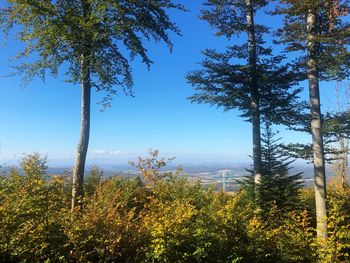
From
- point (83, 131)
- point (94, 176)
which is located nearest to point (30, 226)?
point (83, 131)

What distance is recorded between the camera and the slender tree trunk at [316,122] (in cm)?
1015

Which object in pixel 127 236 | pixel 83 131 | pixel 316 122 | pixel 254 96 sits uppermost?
pixel 254 96

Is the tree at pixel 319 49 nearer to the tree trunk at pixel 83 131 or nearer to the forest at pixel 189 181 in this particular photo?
the forest at pixel 189 181

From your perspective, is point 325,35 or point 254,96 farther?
point 254,96

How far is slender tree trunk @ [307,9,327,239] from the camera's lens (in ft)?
33.3

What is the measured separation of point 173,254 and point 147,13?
7.40m

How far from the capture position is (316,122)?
34.2ft

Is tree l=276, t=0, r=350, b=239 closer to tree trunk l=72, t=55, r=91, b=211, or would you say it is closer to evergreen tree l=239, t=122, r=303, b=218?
evergreen tree l=239, t=122, r=303, b=218

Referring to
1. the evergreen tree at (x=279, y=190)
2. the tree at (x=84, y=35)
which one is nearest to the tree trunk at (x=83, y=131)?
the tree at (x=84, y=35)

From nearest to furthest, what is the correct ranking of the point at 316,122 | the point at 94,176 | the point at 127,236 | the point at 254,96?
1. the point at 127,236
2. the point at 316,122
3. the point at 254,96
4. the point at 94,176

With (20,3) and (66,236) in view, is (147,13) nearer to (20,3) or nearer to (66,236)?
(20,3)

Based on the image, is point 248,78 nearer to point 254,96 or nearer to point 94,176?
point 254,96

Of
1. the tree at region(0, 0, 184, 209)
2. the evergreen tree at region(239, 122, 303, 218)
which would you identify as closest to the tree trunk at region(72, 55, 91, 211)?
the tree at region(0, 0, 184, 209)

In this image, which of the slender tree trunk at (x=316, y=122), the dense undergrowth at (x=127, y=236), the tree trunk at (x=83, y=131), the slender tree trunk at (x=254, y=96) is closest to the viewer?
the dense undergrowth at (x=127, y=236)
